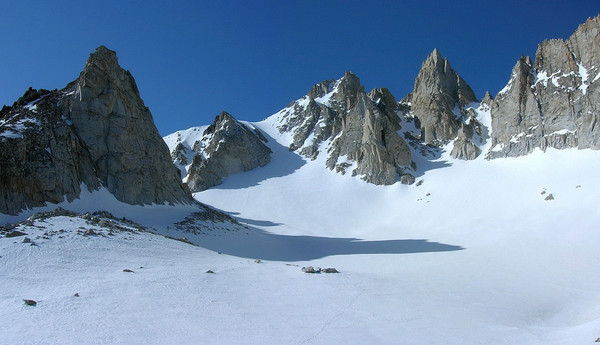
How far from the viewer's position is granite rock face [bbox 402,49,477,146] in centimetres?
7350

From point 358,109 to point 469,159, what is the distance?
82.5ft

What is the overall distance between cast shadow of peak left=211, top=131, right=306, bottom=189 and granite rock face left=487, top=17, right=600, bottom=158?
40296 mm

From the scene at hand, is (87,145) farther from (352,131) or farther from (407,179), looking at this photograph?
(352,131)

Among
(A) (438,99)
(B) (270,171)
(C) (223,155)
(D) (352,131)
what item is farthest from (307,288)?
(A) (438,99)

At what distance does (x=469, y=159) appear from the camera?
63250mm

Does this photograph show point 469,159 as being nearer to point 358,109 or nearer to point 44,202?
point 358,109

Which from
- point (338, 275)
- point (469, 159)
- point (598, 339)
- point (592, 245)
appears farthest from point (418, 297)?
point (469, 159)

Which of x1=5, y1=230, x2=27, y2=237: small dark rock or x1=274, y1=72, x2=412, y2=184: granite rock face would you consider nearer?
x1=5, y1=230, x2=27, y2=237: small dark rock

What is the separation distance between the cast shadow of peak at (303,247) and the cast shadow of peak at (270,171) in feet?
124

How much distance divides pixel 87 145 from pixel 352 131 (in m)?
52.0

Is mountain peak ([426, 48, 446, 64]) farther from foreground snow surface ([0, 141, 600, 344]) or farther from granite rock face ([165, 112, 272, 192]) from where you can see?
foreground snow surface ([0, 141, 600, 344])

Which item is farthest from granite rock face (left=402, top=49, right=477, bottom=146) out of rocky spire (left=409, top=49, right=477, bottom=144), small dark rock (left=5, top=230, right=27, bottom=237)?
small dark rock (left=5, top=230, right=27, bottom=237)

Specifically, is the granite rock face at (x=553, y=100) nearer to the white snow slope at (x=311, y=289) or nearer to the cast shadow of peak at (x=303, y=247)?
the white snow slope at (x=311, y=289)

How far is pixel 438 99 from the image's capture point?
76.8m
